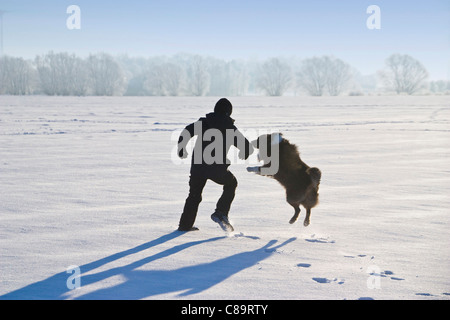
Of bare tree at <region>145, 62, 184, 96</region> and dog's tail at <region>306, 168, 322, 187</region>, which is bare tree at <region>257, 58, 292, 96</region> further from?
dog's tail at <region>306, 168, 322, 187</region>

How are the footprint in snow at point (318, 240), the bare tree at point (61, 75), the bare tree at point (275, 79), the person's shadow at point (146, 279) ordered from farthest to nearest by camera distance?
the bare tree at point (275, 79) → the bare tree at point (61, 75) → the footprint in snow at point (318, 240) → the person's shadow at point (146, 279)

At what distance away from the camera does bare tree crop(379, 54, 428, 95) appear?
267 ft

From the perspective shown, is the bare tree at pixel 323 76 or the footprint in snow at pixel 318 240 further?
the bare tree at pixel 323 76

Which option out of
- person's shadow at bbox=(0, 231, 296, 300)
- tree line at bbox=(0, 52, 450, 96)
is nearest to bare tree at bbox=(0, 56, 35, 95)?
tree line at bbox=(0, 52, 450, 96)

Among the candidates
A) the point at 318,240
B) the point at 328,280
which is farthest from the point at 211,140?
the point at 328,280

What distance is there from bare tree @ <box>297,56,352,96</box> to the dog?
8323cm

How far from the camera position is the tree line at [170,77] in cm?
7525

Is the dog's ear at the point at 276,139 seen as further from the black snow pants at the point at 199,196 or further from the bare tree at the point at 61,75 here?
the bare tree at the point at 61,75

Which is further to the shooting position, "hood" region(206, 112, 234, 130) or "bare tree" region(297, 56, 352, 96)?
"bare tree" region(297, 56, 352, 96)

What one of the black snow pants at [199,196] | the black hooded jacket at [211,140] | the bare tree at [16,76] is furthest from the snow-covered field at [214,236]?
the bare tree at [16,76]

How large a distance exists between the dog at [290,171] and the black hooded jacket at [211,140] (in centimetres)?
45
